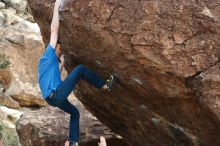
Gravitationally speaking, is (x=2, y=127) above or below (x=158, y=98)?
below

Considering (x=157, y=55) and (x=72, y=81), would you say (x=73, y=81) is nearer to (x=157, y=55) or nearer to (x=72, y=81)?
(x=72, y=81)

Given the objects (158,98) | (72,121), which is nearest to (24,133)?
(72,121)

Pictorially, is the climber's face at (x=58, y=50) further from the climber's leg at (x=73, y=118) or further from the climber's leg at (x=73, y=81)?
the climber's leg at (x=73, y=118)

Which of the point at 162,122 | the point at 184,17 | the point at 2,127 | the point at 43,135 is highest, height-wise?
the point at 184,17

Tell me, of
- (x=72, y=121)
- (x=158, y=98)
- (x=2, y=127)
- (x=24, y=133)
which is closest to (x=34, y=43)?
(x=2, y=127)

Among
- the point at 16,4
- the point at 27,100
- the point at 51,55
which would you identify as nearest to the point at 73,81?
the point at 51,55

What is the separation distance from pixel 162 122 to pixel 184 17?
2.16 m

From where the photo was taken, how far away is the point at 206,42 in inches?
243

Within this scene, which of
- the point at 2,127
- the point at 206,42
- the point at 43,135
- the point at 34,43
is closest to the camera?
the point at 206,42

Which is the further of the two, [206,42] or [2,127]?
[2,127]

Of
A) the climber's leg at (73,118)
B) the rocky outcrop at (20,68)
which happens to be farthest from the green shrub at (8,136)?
the climber's leg at (73,118)

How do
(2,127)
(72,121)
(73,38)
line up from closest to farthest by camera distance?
(73,38) → (72,121) → (2,127)

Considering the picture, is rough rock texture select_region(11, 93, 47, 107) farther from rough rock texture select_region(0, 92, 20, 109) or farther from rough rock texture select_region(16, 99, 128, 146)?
rough rock texture select_region(16, 99, 128, 146)

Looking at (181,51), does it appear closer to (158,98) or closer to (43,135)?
(158,98)
